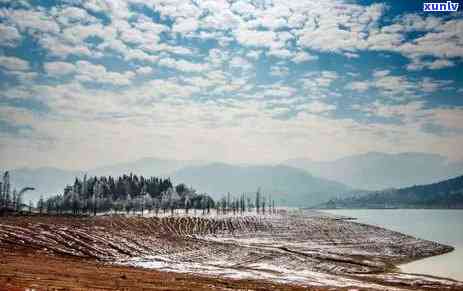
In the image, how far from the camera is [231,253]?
8975cm

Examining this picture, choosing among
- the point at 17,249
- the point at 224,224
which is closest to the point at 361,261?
the point at 17,249

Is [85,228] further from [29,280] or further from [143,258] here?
[29,280]

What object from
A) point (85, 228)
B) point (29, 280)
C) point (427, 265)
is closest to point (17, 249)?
point (85, 228)

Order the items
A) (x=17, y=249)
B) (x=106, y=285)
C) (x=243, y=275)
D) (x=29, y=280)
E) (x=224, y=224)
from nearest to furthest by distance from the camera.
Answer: (x=29, y=280)
(x=106, y=285)
(x=243, y=275)
(x=17, y=249)
(x=224, y=224)

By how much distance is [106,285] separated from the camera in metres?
36.1

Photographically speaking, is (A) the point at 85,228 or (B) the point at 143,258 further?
(A) the point at 85,228

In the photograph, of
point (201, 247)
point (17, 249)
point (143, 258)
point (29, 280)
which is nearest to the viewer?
point (29, 280)

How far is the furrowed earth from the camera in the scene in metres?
41.0

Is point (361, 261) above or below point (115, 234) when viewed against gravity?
below

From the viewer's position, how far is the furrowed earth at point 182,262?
41000 millimetres

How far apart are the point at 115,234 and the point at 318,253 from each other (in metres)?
48.9

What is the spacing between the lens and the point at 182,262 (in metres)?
72.8

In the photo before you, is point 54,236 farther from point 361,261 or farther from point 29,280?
point 361,261

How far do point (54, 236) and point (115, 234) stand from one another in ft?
52.8
